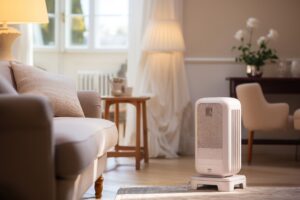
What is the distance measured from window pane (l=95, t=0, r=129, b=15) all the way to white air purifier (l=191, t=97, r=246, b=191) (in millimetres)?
4194

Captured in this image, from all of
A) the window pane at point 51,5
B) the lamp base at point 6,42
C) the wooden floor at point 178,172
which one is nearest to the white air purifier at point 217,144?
the wooden floor at point 178,172

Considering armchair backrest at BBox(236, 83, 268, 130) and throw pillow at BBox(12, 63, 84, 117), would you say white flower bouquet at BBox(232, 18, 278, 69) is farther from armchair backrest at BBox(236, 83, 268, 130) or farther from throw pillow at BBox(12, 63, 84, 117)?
throw pillow at BBox(12, 63, 84, 117)

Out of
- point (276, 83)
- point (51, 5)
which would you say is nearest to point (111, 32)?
point (51, 5)

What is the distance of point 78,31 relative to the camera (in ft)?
25.9

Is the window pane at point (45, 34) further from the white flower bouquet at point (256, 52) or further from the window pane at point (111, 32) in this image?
the white flower bouquet at point (256, 52)

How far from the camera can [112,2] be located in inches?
311

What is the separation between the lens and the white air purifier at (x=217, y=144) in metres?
3.80

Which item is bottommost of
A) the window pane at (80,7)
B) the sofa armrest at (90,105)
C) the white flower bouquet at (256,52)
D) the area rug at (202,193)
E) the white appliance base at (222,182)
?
→ the area rug at (202,193)

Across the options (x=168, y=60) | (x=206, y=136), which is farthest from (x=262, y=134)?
(x=206, y=136)

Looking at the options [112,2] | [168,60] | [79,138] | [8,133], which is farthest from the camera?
[112,2]

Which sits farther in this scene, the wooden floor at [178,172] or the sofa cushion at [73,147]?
the wooden floor at [178,172]

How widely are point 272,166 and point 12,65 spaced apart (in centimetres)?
250

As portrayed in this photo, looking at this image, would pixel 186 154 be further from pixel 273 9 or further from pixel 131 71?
pixel 273 9

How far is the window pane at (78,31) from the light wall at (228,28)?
2.29 meters
